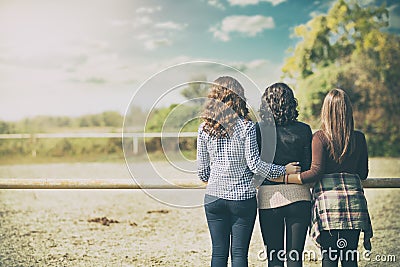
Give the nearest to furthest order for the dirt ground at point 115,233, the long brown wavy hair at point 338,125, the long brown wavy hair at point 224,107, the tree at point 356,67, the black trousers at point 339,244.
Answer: the long brown wavy hair at point 224,107, the long brown wavy hair at point 338,125, the black trousers at point 339,244, the dirt ground at point 115,233, the tree at point 356,67

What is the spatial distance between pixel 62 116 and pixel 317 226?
19.7m

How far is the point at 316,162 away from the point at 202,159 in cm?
64

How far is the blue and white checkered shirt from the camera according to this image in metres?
2.71

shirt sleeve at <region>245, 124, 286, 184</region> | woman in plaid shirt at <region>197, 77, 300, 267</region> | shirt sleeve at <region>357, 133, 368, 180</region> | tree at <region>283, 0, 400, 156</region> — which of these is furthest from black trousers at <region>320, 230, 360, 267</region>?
tree at <region>283, 0, 400, 156</region>

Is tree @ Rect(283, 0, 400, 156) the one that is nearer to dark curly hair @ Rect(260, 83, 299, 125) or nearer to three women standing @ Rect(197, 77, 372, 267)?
three women standing @ Rect(197, 77, 372, 267)

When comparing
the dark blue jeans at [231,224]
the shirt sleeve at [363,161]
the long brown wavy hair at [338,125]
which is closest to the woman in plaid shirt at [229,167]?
the dark blue jeans at [231,224]

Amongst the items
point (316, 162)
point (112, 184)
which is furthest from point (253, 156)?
point (112, 184)

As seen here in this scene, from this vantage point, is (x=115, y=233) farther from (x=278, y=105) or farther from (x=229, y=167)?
(x=278, y=105)

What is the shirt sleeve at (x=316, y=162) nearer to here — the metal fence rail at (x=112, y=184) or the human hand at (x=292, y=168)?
the human hand at (x=292, y=168)

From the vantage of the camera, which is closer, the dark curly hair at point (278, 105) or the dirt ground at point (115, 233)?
the dark curly hair at point (278, 105)

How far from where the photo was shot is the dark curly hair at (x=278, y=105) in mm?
2807

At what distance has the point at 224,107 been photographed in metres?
2.70

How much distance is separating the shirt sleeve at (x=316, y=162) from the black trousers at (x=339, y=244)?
353 millimetres

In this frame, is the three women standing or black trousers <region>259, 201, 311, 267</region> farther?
black trousers <region>259, 201, 311, 267</region>
